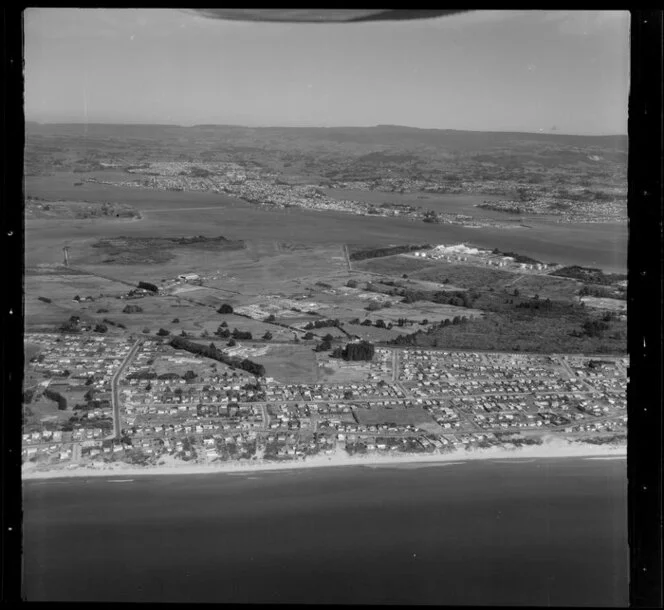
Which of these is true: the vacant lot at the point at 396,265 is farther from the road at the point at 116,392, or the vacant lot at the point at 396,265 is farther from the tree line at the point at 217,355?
the road at the point at 116,392

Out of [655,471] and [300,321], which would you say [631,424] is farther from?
[300,321]

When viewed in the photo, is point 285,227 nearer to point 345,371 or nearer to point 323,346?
point 323,346

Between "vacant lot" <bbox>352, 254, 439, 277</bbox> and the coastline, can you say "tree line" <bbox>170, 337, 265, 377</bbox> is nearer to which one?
the coastline

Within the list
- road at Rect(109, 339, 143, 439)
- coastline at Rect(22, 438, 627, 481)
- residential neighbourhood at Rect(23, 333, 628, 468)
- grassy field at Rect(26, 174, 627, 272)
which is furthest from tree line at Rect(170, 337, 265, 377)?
grassy field at Rect(26, 174, 627, 272)

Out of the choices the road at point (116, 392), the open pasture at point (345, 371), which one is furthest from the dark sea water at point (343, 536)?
the open pasture at point (345, 371)

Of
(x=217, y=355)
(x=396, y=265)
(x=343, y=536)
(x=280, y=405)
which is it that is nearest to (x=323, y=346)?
(x=280, y=405)

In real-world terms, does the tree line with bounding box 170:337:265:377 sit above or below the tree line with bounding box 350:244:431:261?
below
